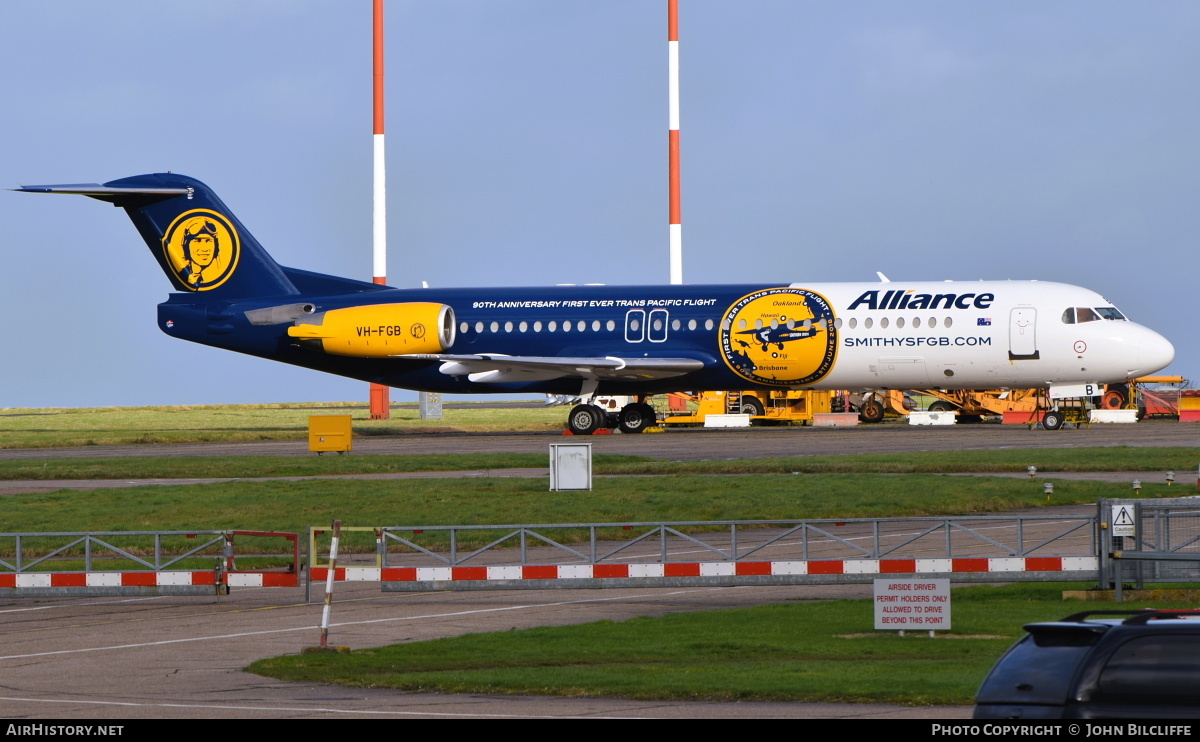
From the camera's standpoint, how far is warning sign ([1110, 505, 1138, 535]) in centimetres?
1773

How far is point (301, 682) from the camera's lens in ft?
43.0

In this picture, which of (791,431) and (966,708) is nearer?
(966,708)

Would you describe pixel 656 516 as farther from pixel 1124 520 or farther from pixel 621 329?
pixel 621 329

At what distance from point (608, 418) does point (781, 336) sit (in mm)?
8488

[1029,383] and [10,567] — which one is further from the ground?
[1029,383]

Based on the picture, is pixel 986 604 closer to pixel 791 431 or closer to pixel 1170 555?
pixel 1170 555

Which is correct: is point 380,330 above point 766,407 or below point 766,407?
above

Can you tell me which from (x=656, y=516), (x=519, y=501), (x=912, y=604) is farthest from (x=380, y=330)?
(x=912, y=604)

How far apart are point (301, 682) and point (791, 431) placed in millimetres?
41026

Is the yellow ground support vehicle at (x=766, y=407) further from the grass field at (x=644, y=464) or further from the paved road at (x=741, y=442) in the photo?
the grass field at (x=644, y=464)

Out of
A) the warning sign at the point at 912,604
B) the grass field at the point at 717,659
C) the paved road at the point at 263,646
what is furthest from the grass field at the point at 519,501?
the warning sign at the point at 912,604

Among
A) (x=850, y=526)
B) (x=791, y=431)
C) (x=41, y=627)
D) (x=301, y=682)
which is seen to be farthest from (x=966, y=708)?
(x=791, y=431)

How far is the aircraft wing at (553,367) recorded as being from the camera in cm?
4716

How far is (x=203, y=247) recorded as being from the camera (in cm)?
5238
